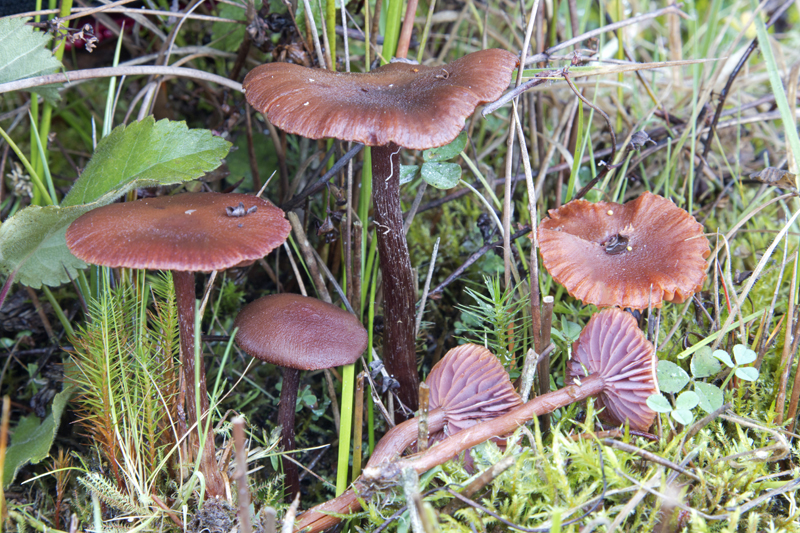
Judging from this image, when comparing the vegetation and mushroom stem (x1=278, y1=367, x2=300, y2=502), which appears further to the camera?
mushroom stem (x1=278, y1=367, x2=300, y2=502)

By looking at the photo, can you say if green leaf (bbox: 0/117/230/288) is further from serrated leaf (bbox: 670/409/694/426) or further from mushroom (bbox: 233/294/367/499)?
serrated leaf (bbox: 670/409/694/426)

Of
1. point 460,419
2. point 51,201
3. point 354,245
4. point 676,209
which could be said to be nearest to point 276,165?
point 354,245

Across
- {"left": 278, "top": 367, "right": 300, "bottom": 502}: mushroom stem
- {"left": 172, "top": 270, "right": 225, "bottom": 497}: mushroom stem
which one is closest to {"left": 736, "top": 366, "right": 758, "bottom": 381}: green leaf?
{"left": 278, "top": 367, "right": 300, "bottom": 502}: mushroom stem

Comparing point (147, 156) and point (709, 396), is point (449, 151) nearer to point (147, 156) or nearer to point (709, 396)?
point (147, 156)

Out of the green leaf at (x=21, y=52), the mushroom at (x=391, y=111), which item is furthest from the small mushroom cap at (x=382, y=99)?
the green leaf at (x=21, y=52)

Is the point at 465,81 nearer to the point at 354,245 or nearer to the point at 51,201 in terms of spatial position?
the point at 354,245

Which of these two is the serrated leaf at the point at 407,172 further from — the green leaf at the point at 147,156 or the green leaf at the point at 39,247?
the green leaf at the point at 39,247

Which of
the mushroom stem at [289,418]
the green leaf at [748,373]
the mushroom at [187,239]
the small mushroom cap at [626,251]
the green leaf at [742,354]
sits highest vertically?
the mushroom at [187,239]
